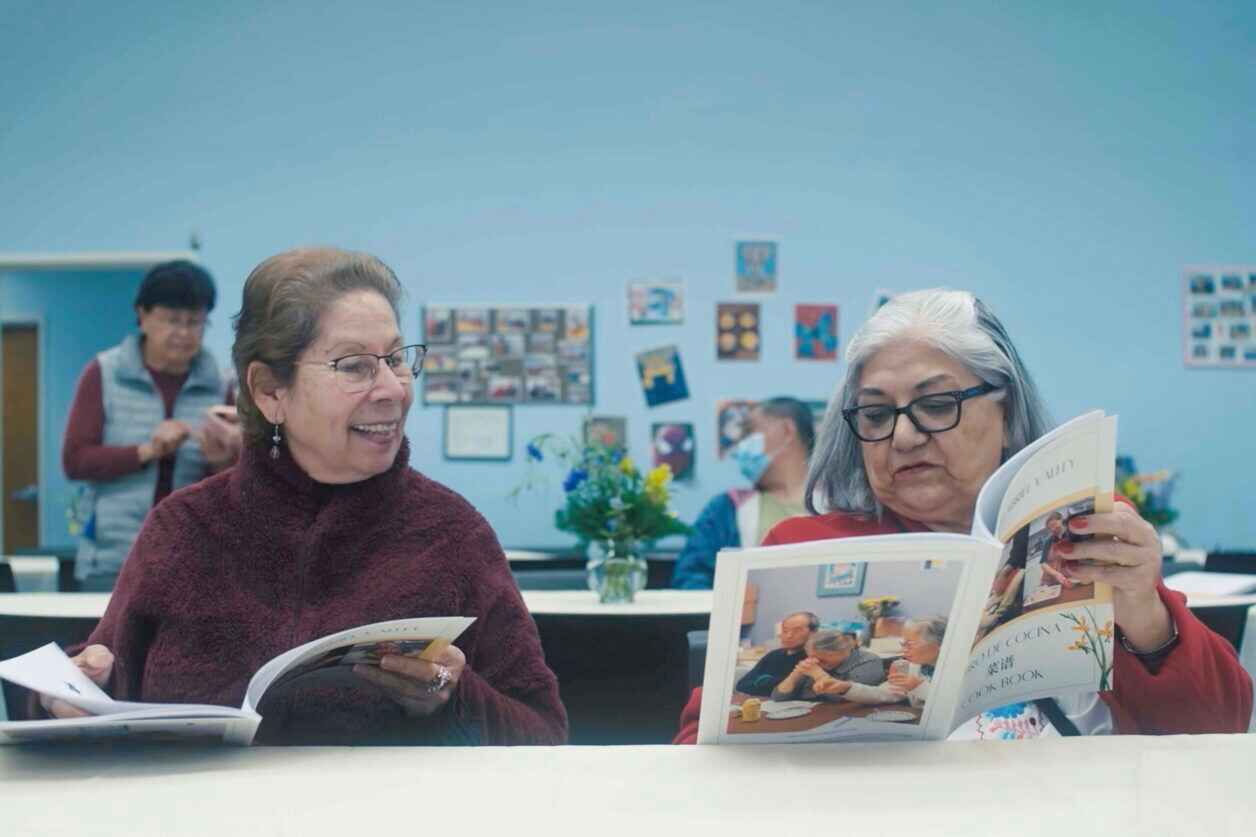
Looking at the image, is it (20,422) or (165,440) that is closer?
(165,440)

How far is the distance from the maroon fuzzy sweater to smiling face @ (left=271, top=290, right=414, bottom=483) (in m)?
0.03

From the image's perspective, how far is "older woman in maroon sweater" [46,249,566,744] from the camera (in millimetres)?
1536

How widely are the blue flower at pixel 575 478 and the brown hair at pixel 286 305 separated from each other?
4.33 ft

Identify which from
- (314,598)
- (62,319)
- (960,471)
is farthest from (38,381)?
(960,471)

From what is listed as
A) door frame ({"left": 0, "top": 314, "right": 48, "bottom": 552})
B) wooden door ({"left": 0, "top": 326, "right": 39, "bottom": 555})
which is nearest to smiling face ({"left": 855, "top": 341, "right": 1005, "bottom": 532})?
door frame ({"left": 0, "top": 314, "right": 48, "bottom": 552})

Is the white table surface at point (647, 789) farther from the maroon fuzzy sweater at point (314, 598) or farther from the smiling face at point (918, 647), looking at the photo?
the maroon fuzzy sweater at point (314, 598)

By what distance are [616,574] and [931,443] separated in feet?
4.78

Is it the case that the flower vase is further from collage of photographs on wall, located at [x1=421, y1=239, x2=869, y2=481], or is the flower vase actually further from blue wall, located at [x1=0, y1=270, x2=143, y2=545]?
blue wall, located at [x1=0, y1=270, x2=143, y2=545]

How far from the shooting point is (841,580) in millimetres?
1072

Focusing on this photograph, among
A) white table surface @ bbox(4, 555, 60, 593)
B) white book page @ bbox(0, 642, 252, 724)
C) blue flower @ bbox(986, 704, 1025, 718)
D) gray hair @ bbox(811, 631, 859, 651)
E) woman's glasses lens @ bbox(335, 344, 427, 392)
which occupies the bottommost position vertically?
white table surface @ bbox(4, 555, 60, 593)

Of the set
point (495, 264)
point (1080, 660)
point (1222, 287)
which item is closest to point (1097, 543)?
point (1080, 660)

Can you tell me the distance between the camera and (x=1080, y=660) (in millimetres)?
1262

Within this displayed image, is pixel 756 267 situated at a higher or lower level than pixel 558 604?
higher

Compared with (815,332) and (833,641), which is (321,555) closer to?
(833,641)
